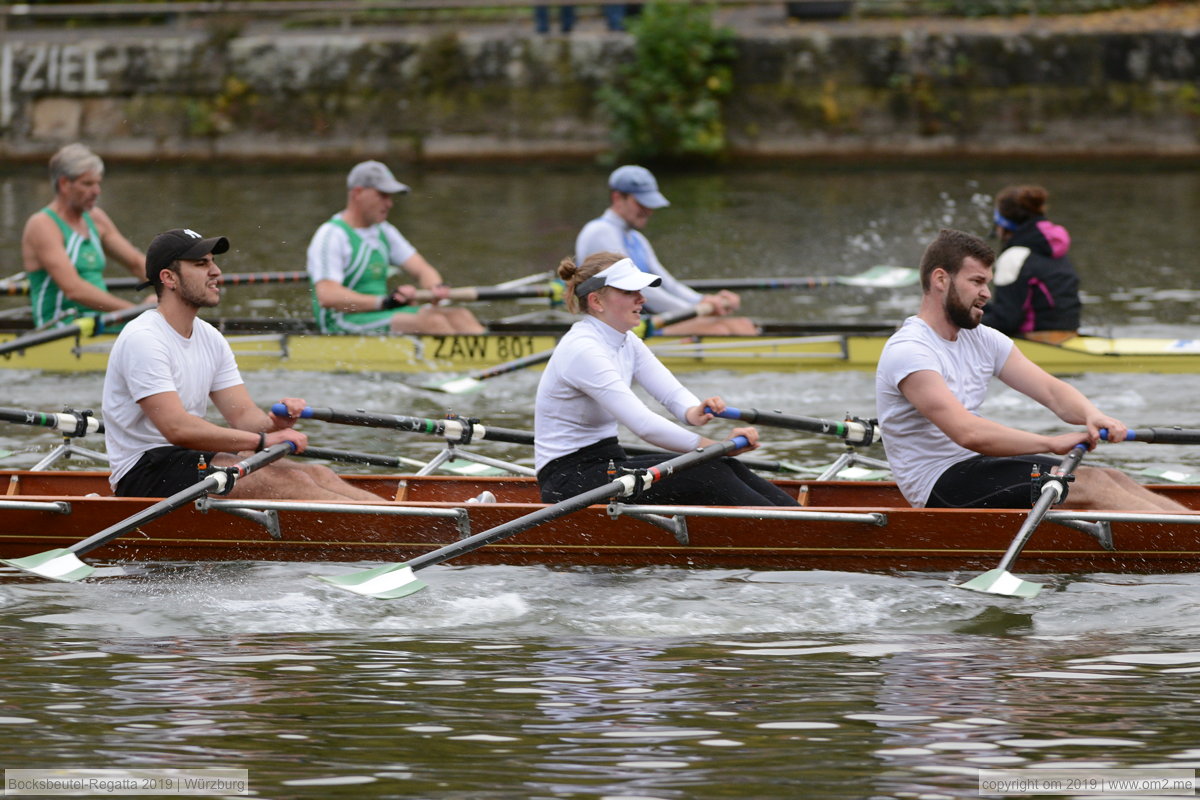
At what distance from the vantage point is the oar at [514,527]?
23.4 feet

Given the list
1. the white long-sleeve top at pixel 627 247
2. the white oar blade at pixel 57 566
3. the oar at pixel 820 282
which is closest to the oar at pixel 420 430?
the white oar blade at pixel 57 566

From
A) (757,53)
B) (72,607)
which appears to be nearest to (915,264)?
(757,53)

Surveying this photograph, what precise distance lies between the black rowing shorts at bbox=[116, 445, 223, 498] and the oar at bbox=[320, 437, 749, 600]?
3.19ft

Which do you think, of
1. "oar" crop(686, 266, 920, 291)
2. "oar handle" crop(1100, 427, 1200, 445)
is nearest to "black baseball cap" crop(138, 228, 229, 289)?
"oar handle" crop(1100, 427, 1200, 445)

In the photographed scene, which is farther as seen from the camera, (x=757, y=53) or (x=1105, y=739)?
(x=757, y=53)

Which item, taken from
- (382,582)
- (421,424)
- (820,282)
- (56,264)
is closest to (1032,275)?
(820,282)

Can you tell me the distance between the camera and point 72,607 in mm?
7445

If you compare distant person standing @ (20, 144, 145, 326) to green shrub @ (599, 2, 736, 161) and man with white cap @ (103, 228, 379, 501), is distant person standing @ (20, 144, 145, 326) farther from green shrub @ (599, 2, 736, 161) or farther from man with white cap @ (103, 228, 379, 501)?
A: green shrub @ (599, 2, 736, 161)

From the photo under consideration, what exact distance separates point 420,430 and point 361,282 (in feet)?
13.9

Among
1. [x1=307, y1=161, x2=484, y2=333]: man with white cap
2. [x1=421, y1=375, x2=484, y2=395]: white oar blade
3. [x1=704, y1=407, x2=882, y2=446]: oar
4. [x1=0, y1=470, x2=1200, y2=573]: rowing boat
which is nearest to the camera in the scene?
[x1=0, y1=470, x2=1200, y2=573]: rowing boat

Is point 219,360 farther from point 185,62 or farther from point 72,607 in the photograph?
point 185,62

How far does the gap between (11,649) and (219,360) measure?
169 centimetres

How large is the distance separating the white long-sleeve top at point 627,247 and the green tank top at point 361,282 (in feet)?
4.79

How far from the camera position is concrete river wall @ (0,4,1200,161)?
77.6 feet
